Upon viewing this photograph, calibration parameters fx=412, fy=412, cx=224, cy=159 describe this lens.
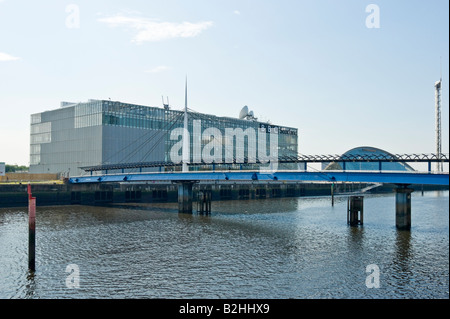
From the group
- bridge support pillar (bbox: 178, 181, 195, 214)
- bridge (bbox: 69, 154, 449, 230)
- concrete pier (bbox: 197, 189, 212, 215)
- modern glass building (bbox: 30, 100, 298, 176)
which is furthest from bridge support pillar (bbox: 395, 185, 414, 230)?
modern glass building (bbox: 30, 100, 298, 176)

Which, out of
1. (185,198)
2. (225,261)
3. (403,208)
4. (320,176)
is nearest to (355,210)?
(403,208)

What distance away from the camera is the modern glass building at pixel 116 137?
11356cm

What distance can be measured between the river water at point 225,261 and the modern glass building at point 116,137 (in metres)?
56.9

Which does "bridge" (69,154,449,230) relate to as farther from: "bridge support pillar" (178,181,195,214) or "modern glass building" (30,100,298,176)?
"modern glass building" (30,100,298,176)

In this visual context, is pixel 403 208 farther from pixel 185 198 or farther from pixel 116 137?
pixel 116 137

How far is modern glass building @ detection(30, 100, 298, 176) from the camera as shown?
114 m

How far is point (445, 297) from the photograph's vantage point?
81.7 ft

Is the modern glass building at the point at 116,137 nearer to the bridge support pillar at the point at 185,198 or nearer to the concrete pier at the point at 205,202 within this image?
the bridge support pillar at the point at 185,198

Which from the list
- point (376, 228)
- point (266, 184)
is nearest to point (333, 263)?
point (376, 228)

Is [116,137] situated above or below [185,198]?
above

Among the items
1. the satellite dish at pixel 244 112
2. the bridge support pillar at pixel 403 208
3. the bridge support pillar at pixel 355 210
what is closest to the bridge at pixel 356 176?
the bridge support pillar at pixel 403 208

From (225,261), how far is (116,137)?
8811 cm

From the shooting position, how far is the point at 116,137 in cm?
11506

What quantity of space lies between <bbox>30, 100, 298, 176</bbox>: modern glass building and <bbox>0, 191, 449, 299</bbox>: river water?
187 feet
